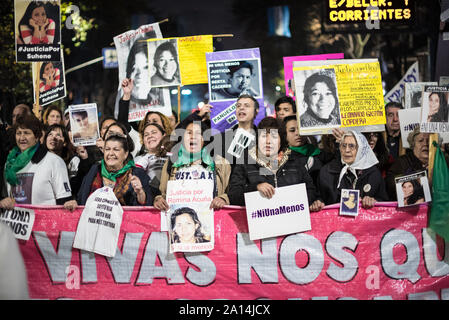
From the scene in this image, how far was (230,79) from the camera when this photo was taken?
271 inches

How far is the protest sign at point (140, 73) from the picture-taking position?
7.44m

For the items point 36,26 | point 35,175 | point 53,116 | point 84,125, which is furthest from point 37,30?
point 35,175

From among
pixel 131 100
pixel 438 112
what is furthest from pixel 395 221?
pixel 131 100

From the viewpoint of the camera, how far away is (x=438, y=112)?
5.77m

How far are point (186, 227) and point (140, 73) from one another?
263 cm

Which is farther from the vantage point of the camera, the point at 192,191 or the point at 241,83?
the point at 241,83

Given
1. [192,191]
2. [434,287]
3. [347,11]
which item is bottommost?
[434,287]

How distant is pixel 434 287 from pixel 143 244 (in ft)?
8.72

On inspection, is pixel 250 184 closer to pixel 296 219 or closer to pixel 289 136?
pixel 296 219

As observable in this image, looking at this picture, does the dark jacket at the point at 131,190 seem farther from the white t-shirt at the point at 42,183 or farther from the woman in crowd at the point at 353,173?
the woman in crowd at the point at 353,173

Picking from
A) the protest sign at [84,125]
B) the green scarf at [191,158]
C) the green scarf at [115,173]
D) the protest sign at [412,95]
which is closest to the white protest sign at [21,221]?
the green scarf at [115,173]

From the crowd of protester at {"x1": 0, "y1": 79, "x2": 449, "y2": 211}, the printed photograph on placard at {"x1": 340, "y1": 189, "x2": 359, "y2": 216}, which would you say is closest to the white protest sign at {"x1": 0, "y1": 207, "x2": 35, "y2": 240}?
the crowd of protester at {"x1": 0, "y1": 79, "x2": 449, "y2": 211}

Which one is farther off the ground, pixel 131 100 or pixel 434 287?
pixel 131 100

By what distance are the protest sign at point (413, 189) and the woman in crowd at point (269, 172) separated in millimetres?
732
